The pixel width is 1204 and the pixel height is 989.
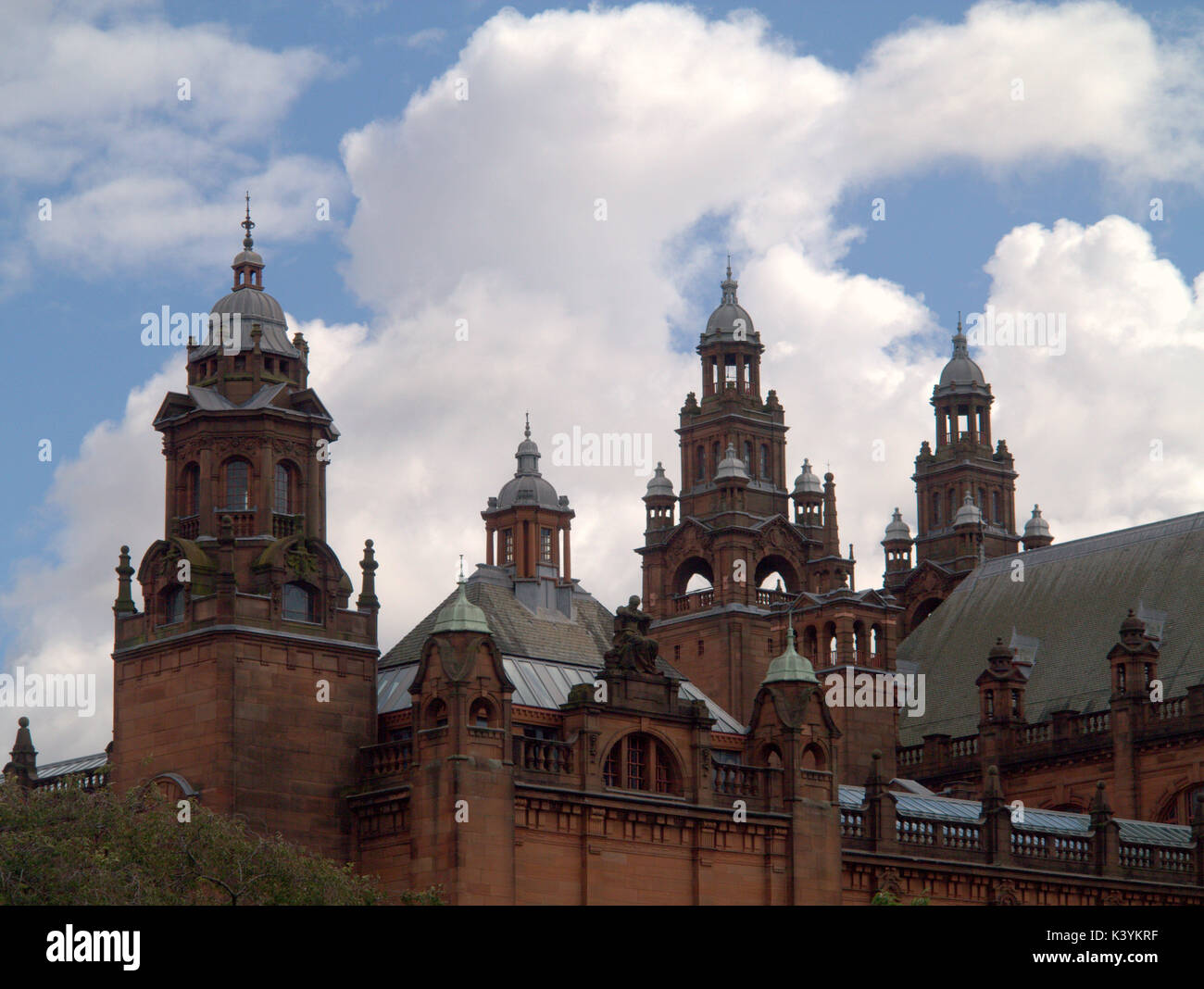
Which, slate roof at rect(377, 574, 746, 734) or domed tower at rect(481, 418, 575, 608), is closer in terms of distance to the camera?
slate roof at rect(377, 574, 746, 734)

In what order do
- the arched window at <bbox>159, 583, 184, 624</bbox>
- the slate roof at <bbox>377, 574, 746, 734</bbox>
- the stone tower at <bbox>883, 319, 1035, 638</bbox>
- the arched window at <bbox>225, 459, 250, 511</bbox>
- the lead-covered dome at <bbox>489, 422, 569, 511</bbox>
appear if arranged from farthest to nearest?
the stone tower at <bbox>883, 319, 1035, 638</bbox>, the lead-covered dome at <bbox>489, 422, 569, 511</bbox>, the slate roof at <bbox>377, 574, 746, 734</bbox>, the arched window at <bbox>225, 459, 250, 511</bbox>, the arched window at <bbox>159, 583, 184, 624</bbox>

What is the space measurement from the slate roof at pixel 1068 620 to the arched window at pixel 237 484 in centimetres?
4624

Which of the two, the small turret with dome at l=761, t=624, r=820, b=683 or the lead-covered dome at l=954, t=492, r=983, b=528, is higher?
the lead-covered dome at l=954, t=492, r=983, b=528

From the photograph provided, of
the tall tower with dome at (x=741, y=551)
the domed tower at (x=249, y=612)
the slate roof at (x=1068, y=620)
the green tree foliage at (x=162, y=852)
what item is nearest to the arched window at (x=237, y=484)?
the domed tower at (x=249, y=612)

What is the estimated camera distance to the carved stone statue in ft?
269

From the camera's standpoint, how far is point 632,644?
82.4 meters

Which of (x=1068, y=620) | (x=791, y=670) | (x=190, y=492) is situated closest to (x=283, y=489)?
(x=190, y=492)

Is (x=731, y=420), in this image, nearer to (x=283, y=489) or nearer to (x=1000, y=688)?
(x=1000, y=688)

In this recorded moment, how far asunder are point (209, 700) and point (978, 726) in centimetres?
4712

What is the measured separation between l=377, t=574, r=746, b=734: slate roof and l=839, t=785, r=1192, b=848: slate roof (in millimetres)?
6703

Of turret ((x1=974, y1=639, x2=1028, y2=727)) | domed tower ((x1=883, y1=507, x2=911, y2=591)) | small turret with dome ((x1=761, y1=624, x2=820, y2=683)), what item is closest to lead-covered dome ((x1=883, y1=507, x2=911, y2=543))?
domed tower ((x1=883, y1=507, x2=911, y2=591))

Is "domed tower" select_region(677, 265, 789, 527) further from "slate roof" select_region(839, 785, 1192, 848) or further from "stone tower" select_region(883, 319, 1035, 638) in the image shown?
"slate roof" select_region(839, 785, 1192, 848)
